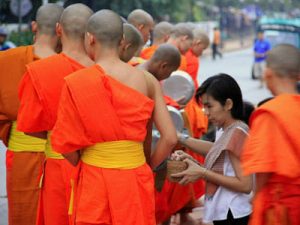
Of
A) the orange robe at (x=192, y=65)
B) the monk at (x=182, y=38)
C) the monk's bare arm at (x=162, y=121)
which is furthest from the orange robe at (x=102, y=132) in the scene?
the monk at (x=182, y=38)

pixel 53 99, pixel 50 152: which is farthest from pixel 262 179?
pixel 50 152

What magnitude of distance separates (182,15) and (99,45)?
33.6 metres

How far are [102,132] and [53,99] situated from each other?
65cm

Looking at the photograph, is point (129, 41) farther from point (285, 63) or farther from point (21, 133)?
point (285, 63)

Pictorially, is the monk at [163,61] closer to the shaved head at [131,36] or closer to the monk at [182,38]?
the shaved head at [131,36]

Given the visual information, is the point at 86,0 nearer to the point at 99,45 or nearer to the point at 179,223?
the point at 179,223

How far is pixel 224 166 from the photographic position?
13.8 ft

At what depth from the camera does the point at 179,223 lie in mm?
6430

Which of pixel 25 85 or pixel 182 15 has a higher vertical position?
pixel 25 85

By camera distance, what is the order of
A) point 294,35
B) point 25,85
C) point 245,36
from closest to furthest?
point 25,85 < point 294,35 < point 245,36

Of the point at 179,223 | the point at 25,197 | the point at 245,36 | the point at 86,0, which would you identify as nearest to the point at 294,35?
the point at 86,0

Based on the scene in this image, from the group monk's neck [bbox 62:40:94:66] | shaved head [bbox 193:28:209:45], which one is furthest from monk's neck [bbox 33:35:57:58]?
shaved head [bbox 193:28:209:45]

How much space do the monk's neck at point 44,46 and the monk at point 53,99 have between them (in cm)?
31

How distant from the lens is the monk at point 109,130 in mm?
3586
